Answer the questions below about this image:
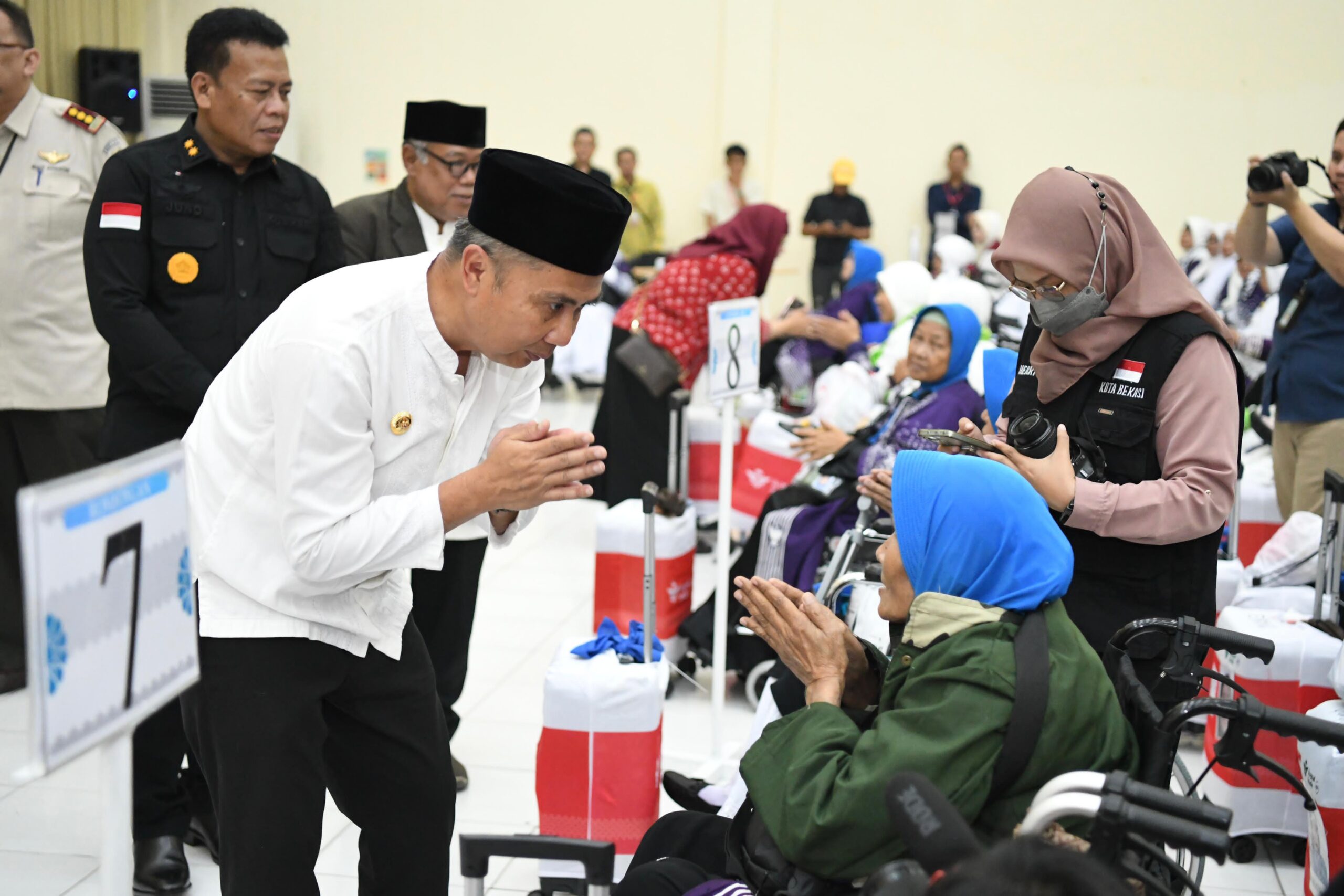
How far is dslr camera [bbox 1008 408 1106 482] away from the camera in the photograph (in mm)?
2266

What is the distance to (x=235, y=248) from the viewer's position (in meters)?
2.80

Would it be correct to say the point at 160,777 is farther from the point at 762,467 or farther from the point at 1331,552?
the point at 762,467

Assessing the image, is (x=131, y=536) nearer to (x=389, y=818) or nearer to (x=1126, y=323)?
(x=389, y=818)

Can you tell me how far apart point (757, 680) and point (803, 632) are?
2034 mm

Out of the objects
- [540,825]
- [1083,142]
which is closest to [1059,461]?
[540,825]

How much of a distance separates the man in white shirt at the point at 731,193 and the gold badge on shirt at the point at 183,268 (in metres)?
10.0

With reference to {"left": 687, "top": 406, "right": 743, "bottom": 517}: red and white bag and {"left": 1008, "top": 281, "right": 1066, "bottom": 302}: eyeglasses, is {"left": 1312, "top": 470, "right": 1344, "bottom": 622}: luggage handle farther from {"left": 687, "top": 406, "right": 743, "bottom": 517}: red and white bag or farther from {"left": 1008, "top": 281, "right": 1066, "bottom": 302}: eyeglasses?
{"left": 687, "top": 406, "right": 743, "bottom": 517}: red and white bag

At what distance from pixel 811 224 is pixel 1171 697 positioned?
35.1 feet

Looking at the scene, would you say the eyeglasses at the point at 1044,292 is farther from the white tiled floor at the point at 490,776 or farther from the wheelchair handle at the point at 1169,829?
the white tiled floor at the point at 490,776

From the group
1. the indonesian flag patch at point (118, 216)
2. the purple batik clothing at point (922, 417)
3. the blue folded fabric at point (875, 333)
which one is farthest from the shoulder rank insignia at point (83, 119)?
the blue folded fabric at point (875, 333)

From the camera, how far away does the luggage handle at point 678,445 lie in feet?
15.7

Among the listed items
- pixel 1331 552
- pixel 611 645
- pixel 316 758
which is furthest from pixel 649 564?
pixel 1331 552

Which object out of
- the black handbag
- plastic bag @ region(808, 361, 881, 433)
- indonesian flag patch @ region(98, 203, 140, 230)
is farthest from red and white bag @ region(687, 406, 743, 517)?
indonesian flag patch @ region(98, 203, 140, 230)

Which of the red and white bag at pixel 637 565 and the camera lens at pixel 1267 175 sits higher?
the camera lens at pixel 1267 175
